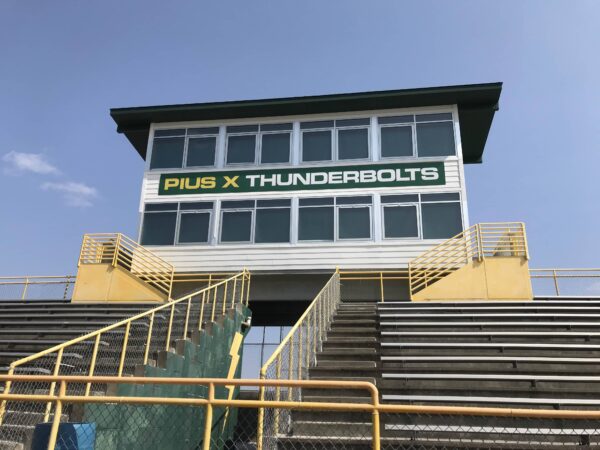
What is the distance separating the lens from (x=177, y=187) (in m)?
17.4

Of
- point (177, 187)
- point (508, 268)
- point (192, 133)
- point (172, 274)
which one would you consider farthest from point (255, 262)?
point (508, 268)

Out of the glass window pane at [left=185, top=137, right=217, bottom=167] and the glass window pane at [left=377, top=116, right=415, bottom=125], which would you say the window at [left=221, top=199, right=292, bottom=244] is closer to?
the glass window pane at [left=185, top=137, right=217, bottom=167]

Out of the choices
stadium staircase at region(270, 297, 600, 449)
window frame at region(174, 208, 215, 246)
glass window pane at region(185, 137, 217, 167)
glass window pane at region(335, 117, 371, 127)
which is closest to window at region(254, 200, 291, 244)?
window frame at region(174, 208, 215, 246)

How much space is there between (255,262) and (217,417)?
654cm

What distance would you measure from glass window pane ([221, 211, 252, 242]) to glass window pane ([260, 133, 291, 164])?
221 centimetres

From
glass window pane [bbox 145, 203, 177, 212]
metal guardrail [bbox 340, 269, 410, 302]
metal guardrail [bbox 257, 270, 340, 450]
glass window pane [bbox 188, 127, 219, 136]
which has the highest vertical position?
glass window pane [bbox 188, 127, 219, 136]

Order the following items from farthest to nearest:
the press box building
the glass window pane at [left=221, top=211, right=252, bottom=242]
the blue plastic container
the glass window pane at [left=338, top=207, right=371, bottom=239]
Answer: the glass window pane at [left=221, top=211, right=252, bottom=242] < the glass window pane at [left=338, top=207, right=371, bottom=239] < the press box building < the blue plastic container

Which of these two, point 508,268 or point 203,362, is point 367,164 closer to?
point 508,268

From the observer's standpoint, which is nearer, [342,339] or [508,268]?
[342,339]

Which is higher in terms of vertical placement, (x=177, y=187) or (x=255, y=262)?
(x=177, y=187)

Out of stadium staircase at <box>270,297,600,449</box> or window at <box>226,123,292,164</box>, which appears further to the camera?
window at <box>226,123,292,164</box>

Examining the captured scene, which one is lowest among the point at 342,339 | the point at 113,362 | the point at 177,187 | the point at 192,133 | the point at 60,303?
the point at 113,362

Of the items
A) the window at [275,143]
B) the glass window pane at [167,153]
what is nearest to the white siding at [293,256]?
the glass window pane at [167,153]

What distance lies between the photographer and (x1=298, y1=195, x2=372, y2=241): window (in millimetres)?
16062
